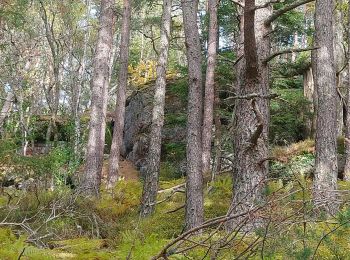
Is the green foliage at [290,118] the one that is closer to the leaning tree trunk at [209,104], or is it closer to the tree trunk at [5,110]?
the leaning tree trunk at [209,104]

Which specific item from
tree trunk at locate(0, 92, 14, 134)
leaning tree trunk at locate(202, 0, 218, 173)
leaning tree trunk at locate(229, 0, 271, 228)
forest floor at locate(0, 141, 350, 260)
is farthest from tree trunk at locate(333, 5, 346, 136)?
tree trunk at locate(0, 92, 14, 134)

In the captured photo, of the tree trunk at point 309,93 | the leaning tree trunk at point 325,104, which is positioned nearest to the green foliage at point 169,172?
the tree trunk at point 309,93

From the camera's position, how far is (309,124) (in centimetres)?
1609

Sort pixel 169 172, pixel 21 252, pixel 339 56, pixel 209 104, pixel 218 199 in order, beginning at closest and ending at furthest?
pixel 21 252
pixel 218 199
pixel 209 104
pixel 339 56
pixel 169 172

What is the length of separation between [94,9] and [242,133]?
33.9 meters

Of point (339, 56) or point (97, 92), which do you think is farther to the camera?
point (339, 56)

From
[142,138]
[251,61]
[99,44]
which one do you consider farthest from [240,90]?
[142,138]

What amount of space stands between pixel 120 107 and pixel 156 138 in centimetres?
594

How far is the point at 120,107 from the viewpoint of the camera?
52.8ft

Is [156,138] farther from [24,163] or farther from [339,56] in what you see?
[339,56]

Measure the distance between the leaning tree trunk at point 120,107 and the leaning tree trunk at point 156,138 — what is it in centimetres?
428

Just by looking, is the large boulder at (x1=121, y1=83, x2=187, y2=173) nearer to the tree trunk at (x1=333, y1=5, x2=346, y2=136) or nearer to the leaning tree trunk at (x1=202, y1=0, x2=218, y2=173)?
the leaning tree trunk at (x1=202, y1=0, x2=218, y2=173)

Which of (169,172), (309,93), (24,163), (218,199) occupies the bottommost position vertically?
(218,199)

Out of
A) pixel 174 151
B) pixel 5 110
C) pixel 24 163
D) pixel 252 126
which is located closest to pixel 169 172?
pixel 174 151
